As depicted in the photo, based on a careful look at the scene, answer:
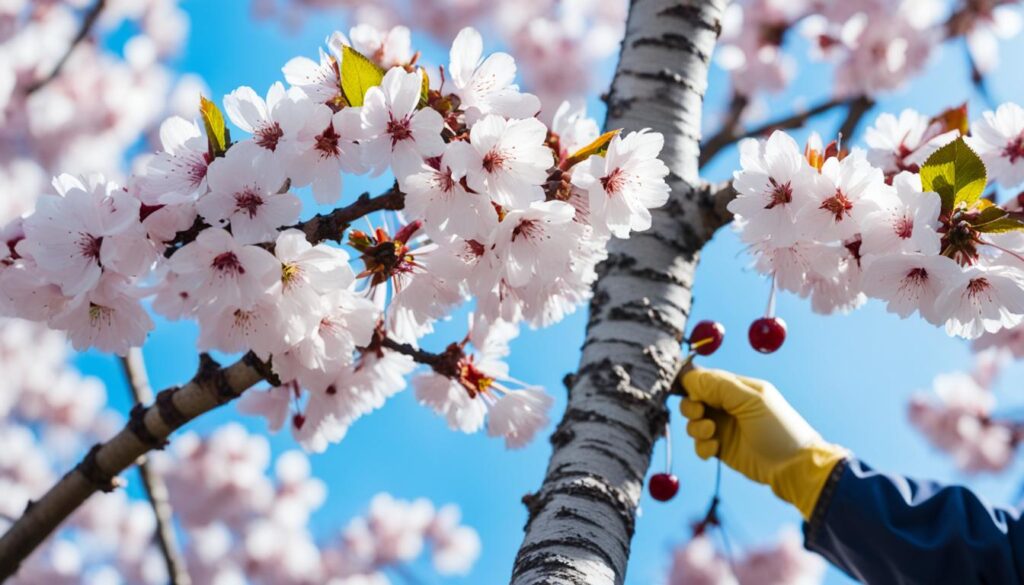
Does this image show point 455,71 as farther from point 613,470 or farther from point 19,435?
point 19,435

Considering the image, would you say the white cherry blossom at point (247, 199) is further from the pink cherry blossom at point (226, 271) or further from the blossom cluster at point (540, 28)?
the blossom cluster at point (540, 28)

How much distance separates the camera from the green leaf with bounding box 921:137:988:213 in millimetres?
1093

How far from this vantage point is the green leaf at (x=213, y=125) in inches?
44.5

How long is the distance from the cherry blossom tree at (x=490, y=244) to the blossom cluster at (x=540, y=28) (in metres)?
4.51

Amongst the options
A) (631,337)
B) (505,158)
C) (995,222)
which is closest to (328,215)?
(505,158)

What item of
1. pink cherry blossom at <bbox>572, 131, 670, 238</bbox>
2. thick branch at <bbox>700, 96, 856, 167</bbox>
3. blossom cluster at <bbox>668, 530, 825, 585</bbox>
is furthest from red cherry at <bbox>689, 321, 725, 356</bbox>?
blossom cluster at <bbox>668, 530, 825, 585</bbox>

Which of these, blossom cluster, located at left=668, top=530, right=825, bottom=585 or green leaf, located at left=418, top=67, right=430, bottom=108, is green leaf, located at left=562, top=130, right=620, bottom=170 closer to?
green leaf, located at left=418, top=67, right=430, bottom=108

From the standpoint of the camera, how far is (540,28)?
677 cm

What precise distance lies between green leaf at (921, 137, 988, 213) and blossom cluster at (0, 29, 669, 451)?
0.33m

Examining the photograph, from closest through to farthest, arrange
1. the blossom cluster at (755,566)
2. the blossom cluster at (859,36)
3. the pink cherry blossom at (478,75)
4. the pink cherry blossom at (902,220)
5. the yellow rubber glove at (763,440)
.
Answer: the pink cherry blossom at (902,220), the pink cherry blossom at (478,75), the yellow rubber glove at (763,440), the blossom cluster at (859,36), the blossom cluster at (755,566)

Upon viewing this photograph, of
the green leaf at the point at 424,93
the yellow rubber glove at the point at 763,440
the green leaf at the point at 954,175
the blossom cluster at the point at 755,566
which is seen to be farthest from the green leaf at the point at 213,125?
the blossom cluster at the point at 755,566

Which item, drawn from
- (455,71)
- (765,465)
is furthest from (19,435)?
(455,71)

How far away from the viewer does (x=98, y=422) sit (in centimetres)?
813

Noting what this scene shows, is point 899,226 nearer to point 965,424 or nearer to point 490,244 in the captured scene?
point 490,244
